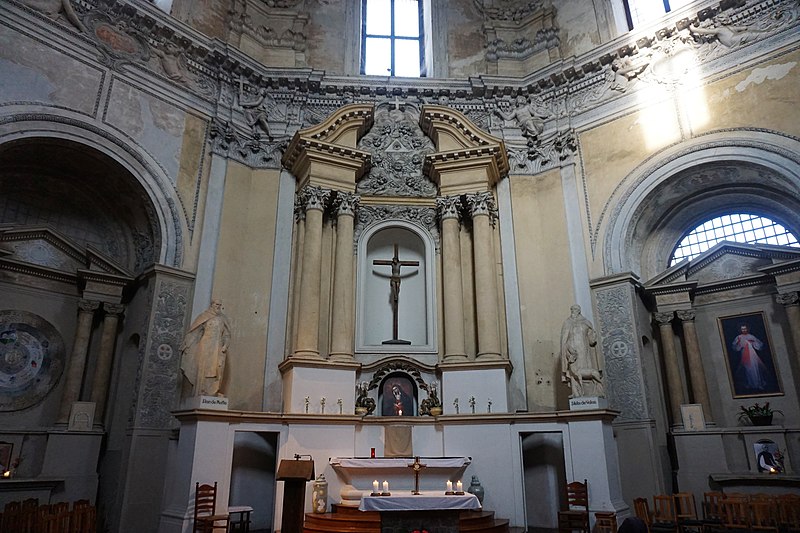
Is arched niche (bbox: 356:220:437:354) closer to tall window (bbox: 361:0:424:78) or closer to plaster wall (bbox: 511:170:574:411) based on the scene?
plaster wall (bbox: 511:170:574:411)

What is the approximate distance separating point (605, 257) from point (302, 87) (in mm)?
8326

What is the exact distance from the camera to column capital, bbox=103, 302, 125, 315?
12.5 metres

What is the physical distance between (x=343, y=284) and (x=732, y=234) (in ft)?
29.0

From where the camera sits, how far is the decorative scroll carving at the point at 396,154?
14.8 meters

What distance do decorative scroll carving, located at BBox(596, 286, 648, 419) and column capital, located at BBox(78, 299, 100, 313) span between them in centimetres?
1049

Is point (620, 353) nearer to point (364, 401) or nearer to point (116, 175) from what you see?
point (364, 401)

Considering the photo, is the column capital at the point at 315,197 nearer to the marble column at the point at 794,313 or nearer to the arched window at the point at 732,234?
the arched window at the point at 732,234

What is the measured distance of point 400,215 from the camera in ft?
48.2

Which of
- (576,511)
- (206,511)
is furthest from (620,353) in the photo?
(206,511)

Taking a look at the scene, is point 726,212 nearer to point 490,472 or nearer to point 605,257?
point 605,257

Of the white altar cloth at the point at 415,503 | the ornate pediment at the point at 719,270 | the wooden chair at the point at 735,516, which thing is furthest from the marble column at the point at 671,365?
the white altar cloth at the point at 415,503

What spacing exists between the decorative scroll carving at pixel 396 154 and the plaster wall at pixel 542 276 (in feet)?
7.70

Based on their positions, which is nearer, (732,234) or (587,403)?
(587,403)

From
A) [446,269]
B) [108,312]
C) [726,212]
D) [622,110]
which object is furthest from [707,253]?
[108,312]
